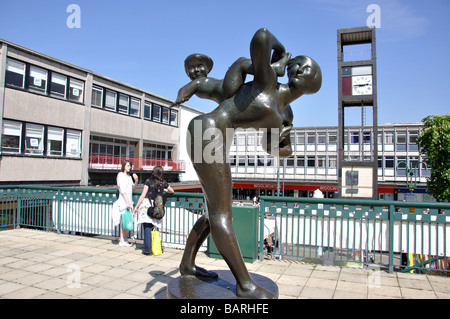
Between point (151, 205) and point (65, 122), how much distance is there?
64.5ft

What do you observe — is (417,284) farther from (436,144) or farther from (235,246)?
(436,144)

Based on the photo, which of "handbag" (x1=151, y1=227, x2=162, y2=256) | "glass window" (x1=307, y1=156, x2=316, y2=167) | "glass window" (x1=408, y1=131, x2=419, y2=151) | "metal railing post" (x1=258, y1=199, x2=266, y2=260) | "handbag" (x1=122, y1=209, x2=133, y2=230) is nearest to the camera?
"metal railing post" (x1=258, y1=199, x2=266, y2=260)

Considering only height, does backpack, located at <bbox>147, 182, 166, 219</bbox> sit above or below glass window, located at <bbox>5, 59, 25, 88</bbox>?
below

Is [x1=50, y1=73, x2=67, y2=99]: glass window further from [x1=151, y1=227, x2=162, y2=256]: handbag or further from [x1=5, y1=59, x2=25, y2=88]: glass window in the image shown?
[x1=151, y1=227, x2=162, y2=256]: handbag

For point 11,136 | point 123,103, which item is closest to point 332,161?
point 123,103

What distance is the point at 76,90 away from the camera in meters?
24.0

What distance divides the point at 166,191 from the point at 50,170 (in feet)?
60.9

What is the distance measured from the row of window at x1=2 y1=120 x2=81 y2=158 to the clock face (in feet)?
64.1

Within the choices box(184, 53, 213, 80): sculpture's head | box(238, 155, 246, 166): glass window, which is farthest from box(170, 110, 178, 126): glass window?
box(184, 53, 213, 80): sculpture's head

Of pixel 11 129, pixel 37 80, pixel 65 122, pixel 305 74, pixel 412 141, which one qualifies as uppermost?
pixel 37 80

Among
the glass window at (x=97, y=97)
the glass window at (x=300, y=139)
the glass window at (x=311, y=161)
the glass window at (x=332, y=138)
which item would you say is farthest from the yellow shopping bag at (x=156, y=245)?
the glass window at (x=300, y=139)

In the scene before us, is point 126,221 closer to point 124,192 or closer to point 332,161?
point 124,192

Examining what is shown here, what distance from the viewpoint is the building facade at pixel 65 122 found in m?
19.4

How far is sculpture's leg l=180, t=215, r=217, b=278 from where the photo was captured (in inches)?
139
